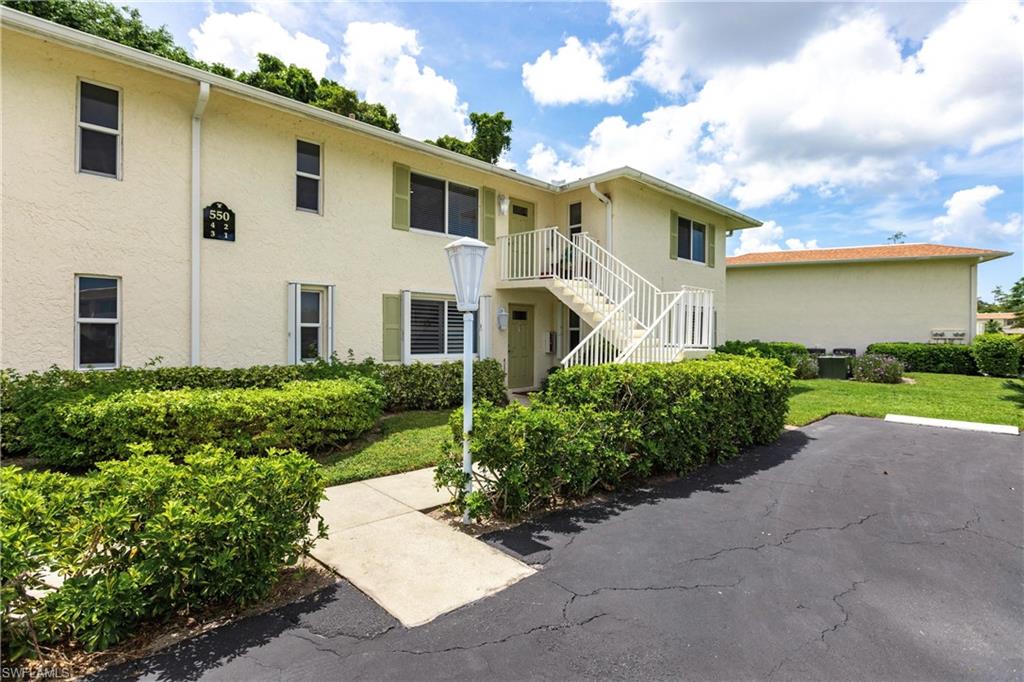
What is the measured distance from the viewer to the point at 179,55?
16.5 metres

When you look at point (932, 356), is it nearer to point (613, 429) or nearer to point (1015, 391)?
point (1015, 391)

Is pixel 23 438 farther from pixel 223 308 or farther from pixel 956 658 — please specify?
pixel 956 658

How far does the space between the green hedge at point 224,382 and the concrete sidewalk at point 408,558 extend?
338cm

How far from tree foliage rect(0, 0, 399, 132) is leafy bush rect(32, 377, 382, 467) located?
387 inches

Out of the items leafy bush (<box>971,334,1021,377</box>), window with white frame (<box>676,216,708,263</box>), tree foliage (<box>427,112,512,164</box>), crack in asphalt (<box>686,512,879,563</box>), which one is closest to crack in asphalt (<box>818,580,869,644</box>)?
crack in asphalt (<box>686,512,879,563</box>)

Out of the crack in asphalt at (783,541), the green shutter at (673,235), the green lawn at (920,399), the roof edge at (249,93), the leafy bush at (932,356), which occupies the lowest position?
the crack in asphalt at (783,541)

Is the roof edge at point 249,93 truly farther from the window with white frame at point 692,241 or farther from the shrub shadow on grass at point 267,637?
the shrub shadow on grass at point 267,637

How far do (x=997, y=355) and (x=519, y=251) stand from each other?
662 inches

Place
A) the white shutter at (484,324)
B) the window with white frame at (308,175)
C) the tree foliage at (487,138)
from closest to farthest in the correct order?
the window with white frame at (308,175), the white shutter at (484,324), the tree foliage at (487,138)

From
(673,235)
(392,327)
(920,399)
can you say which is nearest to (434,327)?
(392,327)

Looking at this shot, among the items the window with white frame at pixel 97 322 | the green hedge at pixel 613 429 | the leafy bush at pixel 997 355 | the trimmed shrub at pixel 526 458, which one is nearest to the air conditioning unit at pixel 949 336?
the leafy bush at pixel 997 355

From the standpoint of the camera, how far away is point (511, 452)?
4375mm

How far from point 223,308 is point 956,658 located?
906 centimetres

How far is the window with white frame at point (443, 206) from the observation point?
10.5m
